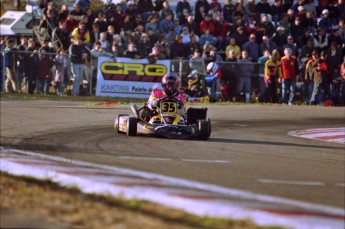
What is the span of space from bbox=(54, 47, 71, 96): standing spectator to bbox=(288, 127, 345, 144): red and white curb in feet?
32.3

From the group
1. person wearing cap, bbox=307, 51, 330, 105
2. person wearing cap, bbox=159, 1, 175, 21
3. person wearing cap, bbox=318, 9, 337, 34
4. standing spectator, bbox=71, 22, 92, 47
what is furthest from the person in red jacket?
standing spectator, bbox=71, 22, 92, 47

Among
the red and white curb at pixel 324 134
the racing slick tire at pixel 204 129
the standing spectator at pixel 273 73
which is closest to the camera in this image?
the racing slick tire at pixel 204 129

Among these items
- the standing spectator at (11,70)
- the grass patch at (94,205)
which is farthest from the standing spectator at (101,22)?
the grass patch at (94,205)

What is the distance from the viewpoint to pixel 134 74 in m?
24.9

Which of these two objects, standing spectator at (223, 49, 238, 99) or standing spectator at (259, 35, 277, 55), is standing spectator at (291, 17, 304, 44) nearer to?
standing spectator at (259, 35, 277, 55)

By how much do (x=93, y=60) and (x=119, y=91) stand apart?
116 cm

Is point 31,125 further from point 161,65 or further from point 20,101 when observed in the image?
point 161,65

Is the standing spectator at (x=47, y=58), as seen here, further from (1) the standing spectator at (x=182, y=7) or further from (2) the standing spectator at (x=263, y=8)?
(2) the standing spectator at (x=263, y=8)

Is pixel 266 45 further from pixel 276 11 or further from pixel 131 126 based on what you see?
pixel 131 126

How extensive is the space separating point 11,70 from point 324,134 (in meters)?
11.8

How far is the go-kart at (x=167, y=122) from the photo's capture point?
14586 millimetres

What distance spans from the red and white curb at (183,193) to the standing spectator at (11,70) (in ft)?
51.3

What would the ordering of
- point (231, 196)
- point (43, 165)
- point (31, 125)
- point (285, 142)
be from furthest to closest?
point (31, 125), point (285, 142), point (43, 165), point (231, 196)

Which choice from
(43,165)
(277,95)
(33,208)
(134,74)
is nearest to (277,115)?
(277,95)
